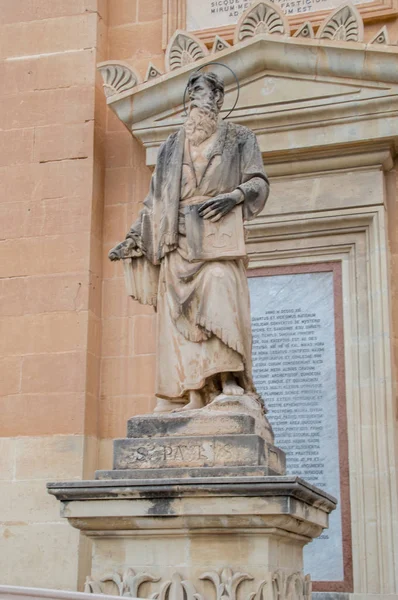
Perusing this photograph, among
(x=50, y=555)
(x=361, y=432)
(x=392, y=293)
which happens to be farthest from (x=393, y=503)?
(x=50, y=555)

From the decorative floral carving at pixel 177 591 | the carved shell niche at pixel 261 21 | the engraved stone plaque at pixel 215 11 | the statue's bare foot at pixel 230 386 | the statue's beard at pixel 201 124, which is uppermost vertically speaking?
the engraved stone plaque at pixel 215 11

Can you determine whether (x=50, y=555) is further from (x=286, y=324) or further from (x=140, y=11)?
(x=140, y=11)

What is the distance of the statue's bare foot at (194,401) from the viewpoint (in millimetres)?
6008

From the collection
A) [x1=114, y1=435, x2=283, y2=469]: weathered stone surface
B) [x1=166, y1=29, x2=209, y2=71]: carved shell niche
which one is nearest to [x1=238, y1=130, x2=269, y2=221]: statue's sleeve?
[x1=114, y1=435, x2=283, y2=469]: weathered stone surface

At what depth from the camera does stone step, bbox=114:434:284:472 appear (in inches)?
222

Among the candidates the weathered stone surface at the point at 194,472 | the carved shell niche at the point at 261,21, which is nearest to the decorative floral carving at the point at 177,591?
the weathered stone surface at the point at 194,472

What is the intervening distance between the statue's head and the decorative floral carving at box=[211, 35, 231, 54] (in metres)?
2.95

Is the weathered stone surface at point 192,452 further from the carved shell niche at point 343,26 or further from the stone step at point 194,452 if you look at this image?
the carved shell niche at point 343,26

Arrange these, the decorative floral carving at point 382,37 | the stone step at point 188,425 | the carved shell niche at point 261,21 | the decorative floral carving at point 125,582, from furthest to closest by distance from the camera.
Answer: the carved shell niche at point 261,21
the decorative floral carving at point 382,37
the stone step at point 188,425
the decorative floral carving at point 125,582

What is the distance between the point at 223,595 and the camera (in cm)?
535

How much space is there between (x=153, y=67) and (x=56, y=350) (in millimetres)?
2755

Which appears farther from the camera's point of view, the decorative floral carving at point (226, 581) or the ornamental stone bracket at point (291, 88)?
the ornamental stone bracket at point (291, 88)

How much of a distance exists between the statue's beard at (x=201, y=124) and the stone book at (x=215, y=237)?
1.72ft

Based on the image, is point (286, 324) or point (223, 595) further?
point (286, 324)
